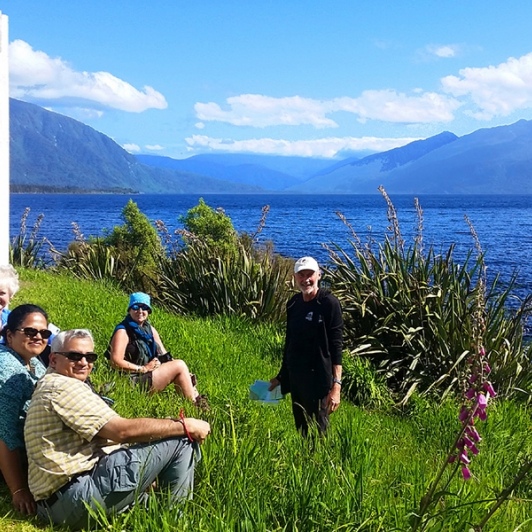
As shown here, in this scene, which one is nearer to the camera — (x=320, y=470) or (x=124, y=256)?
(x=320, y=470)

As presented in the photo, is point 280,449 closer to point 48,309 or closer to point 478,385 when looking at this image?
point 478,385

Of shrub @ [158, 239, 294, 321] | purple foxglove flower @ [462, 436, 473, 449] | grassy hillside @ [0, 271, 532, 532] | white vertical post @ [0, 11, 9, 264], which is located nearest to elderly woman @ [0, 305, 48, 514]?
grassy hillside @ [0, 271, 532, 532]

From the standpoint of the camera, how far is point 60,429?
3406 mm

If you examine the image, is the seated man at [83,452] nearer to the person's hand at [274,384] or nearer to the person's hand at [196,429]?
the person's hand at [196,429]

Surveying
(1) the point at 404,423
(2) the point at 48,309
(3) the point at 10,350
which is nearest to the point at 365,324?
(1) the point at 404,423

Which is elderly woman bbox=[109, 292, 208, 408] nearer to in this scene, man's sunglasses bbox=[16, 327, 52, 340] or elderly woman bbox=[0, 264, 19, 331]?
elderly woman bbox=[0, 264, 19, 331]

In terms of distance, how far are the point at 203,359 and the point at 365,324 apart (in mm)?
2213

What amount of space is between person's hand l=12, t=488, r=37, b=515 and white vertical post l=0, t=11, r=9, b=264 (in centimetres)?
347

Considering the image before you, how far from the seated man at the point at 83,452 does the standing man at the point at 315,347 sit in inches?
64.6

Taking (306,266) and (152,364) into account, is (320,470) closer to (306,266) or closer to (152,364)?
(306,266)

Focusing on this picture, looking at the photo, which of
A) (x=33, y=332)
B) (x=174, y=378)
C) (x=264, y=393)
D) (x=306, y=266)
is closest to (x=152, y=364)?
(x=174, y=378)

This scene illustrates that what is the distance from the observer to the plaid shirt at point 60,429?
132 inches

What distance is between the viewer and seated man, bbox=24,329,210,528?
11.1ft

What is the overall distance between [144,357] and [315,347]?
1975 millimetres
